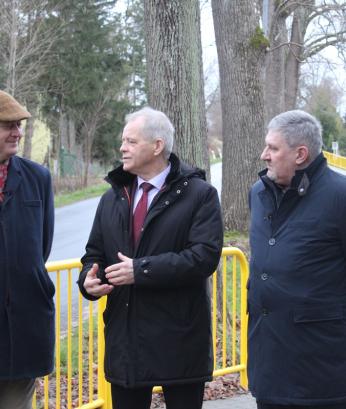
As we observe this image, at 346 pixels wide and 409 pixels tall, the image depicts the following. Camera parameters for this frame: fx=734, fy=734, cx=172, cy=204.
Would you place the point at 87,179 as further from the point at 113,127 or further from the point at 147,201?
the point at 147,201

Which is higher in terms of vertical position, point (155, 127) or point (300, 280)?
point (155, 127)

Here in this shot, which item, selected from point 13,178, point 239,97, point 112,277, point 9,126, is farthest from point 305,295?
point 239,97

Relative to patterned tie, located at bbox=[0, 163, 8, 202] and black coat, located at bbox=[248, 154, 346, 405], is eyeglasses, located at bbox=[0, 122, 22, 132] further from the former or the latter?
black coat, located at bbox=[248, 154, 346, 405]

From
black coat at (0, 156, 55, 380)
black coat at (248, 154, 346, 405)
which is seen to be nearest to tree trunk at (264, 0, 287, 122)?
black coat at (248, 154, 346, 405)

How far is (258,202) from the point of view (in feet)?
12.0

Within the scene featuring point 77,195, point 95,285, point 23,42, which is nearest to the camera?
point 95,285

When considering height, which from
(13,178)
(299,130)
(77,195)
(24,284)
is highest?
(299,130)

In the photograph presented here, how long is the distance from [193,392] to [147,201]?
38.1 inches

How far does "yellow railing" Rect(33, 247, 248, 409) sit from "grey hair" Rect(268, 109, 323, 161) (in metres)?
1.84

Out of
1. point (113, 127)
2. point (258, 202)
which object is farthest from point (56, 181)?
point (258, 202)

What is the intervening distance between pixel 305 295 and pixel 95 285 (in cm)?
100

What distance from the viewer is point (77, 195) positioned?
29.5 m

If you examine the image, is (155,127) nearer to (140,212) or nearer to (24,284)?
(140,212)

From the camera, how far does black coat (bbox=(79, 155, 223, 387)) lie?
3486 mm
